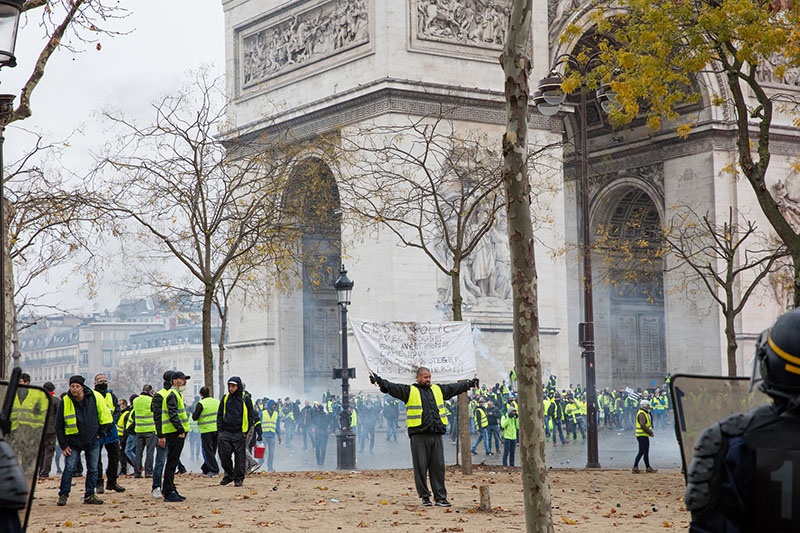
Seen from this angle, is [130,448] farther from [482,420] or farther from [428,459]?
[428,459]

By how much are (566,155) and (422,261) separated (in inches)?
462

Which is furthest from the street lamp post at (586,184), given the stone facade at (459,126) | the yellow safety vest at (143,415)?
the yellow safety vest at (143,415)

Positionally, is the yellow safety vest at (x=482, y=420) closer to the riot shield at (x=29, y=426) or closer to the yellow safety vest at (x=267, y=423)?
the yellow safety vest at (x=267, y=423)

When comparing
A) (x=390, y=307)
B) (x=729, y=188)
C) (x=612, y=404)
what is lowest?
(x=612, y=404)

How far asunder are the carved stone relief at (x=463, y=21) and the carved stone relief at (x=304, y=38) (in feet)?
5.47

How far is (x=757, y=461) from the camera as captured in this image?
333 cm

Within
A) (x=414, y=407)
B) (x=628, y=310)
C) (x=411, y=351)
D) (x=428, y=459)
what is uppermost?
(x=628, y=310)

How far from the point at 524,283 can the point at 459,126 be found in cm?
2484

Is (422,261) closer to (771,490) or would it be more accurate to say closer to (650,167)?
(650,167)

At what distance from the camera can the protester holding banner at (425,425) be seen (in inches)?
583

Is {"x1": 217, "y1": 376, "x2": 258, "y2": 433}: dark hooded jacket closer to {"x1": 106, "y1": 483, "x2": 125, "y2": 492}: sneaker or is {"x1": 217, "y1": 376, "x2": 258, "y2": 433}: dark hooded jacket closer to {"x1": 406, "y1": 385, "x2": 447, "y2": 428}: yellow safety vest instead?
{"x1": 106, "y1": 483, "x2": 125, "y2": 492}: sneaker

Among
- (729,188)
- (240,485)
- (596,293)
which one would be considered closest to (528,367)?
(240,485)

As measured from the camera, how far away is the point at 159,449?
16297 millimetres

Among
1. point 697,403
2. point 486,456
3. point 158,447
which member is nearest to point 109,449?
point 158,447
